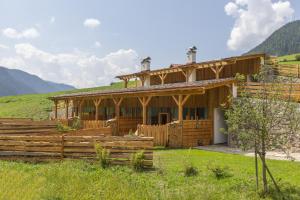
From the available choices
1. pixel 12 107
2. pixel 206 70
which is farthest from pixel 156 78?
pixel 12 107

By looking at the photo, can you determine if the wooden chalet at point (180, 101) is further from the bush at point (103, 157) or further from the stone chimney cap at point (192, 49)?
the bush at point (103, 157)

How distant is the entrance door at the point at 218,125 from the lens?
73.9 ft

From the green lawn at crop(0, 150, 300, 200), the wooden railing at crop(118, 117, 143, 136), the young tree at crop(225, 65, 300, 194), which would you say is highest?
the young tree at crop(225, 65, 300, 194)

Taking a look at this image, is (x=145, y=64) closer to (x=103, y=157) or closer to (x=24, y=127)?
(x=24, y=127)

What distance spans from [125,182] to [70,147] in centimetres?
426

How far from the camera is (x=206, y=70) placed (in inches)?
1332

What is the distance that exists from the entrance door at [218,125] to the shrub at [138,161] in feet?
34.9

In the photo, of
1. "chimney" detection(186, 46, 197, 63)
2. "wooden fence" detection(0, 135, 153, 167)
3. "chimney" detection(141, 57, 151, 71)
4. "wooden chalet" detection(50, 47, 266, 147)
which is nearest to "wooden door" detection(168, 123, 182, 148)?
"wooden chalet" detection(50, 47, 266, 147)

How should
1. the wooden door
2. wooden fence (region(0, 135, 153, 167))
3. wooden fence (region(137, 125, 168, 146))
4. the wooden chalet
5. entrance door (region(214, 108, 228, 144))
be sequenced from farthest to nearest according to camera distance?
entrance door (region(214, 108, 228, 144)), wooden fence (region(137, 125, 168, 146)), the wooden chalet, the wooden door, wooden fence (region(0, 135, 153, 167))

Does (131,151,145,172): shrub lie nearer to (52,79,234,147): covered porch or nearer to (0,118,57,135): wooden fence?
(52,79,234,147): covered porch

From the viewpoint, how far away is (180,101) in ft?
69.3

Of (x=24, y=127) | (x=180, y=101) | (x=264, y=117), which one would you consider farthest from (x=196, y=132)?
(x=264, y=117)

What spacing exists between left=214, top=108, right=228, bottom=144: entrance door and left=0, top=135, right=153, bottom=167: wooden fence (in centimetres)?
999

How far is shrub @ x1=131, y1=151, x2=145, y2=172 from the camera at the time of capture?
1266cm
